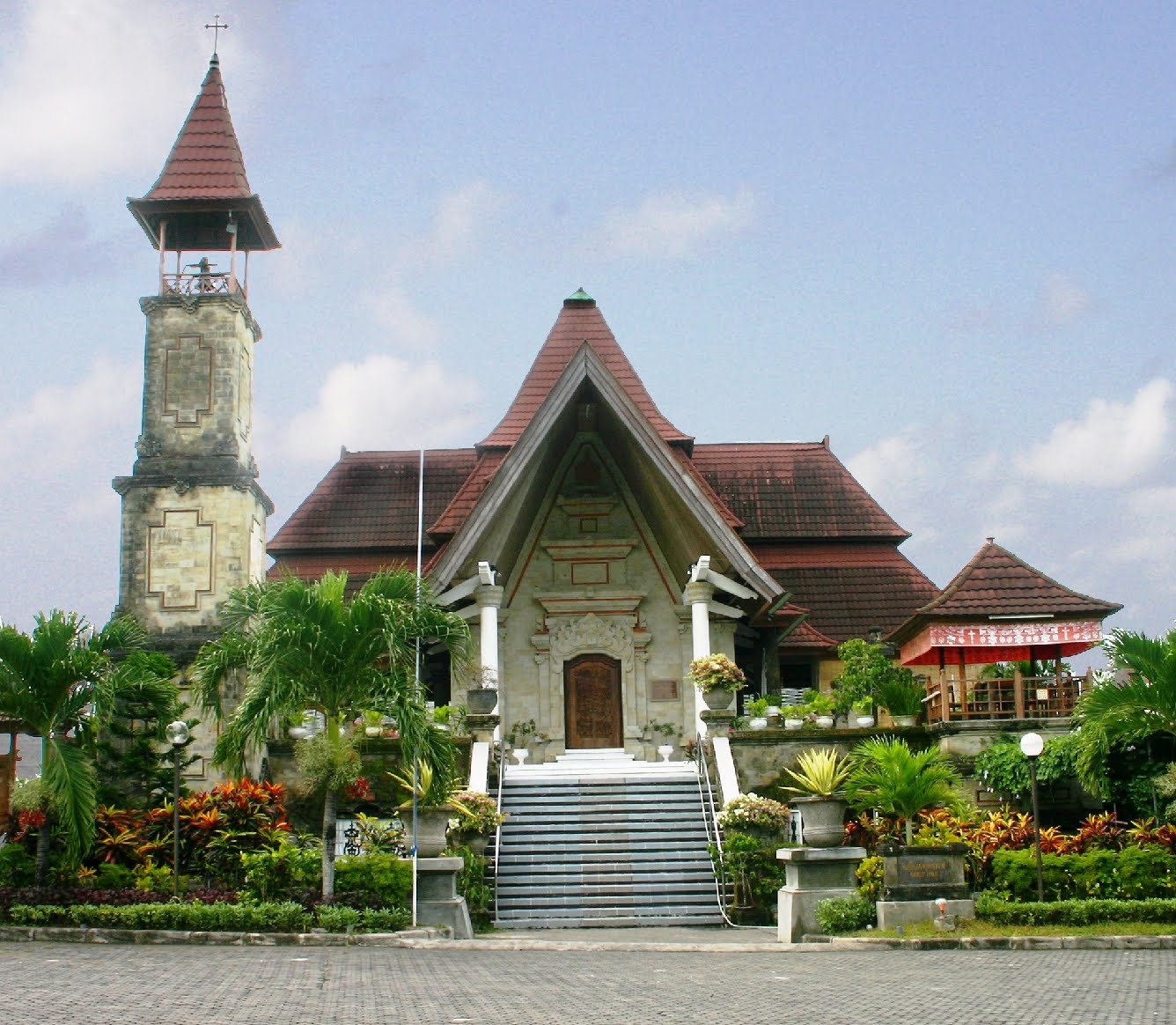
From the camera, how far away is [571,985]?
42.5ft

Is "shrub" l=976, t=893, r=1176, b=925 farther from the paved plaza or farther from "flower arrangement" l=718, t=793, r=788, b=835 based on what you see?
"flower arrangement" l=718, t=793, r=788, b=835

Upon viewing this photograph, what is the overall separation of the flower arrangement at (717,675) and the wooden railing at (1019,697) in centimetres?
325

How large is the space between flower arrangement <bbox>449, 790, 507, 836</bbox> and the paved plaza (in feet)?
11.8

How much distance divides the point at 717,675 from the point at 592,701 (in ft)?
15.3

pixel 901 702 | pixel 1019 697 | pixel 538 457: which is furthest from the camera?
pixel 538 457

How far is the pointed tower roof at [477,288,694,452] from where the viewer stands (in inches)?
1239

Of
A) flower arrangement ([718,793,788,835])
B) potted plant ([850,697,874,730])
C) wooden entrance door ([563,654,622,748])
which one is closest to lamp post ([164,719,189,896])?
flower arrangement ([718,793,788,835])

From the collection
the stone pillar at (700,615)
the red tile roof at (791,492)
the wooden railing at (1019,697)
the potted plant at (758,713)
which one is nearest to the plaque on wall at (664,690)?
the stone pillar at (700,615)

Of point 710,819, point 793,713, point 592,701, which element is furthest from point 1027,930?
point 592,701

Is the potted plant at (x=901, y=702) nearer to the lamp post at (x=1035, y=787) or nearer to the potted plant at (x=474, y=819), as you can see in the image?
the lamp post at (x=1035, y=787)

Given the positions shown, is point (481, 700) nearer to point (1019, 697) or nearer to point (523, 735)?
point (523, 735)

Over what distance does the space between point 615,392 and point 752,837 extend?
8651 millimetres

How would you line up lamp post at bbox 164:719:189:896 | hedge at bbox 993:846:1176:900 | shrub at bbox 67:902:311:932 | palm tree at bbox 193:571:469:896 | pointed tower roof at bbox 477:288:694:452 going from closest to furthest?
1. shrub at bbox 67:902:311:932
2. hedge at bbox 993:846:1176:900
3. palm tree at bbox 193:571:469:896
4. lamp post at bbox 164:719:189:896
5. pointed tower roof at bbox 477:288:694:452

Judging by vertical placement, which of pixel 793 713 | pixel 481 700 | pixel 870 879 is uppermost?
pixel 481 700
